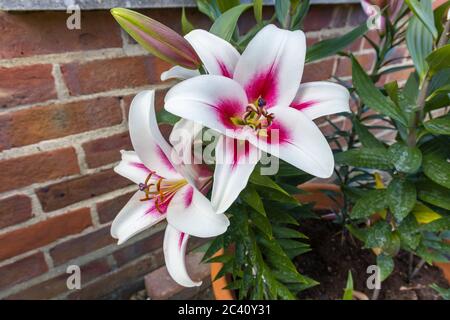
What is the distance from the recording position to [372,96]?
20.9 inches

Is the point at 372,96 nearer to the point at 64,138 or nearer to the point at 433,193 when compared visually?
the point at 433,193

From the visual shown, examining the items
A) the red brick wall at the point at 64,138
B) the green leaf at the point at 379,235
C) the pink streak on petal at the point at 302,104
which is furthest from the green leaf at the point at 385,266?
the red brick wall at the point at 64,138

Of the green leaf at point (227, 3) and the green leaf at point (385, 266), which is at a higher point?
the green leaf at point (227, 3)

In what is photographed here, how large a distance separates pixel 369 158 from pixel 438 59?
0.18 meters

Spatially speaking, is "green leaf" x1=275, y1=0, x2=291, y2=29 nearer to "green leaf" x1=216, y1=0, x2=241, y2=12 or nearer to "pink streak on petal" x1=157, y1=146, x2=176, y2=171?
"green leaf" x1=216, y1=0, x2=241, y2=12

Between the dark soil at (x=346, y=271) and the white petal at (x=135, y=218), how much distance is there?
50 centimetres

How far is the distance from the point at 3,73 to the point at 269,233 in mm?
572

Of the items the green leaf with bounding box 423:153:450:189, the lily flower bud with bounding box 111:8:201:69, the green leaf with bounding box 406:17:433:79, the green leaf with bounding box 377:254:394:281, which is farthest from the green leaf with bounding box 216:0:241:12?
the green leaf with bounding box 377:254:394:281

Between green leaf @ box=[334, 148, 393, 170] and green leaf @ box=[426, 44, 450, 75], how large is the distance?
0.14 metres

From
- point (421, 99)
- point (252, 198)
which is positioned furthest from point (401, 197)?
point (252, 198)

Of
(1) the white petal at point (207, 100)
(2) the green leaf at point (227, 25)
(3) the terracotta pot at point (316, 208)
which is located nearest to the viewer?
(1) the white petal at point (207, 100)

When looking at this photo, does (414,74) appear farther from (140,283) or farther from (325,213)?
(140,283)

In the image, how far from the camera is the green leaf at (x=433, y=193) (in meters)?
0.54

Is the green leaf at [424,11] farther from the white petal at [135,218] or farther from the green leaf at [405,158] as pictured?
the white petal at [135,218]
